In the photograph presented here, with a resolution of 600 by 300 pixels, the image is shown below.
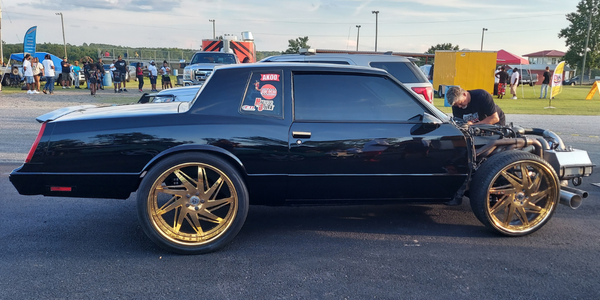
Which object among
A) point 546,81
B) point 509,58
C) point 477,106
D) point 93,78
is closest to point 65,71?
point 93,78

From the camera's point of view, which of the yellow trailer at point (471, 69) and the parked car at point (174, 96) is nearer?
the parked car at point (174, 96)

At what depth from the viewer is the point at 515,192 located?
13.5 ft

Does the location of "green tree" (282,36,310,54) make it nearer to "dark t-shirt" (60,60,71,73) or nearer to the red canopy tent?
the red canopy tent

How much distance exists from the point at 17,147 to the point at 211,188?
604 centimetres

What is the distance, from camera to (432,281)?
10.6 ft

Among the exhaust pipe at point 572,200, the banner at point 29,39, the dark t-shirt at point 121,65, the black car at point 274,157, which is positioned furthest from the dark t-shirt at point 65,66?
the exhaust pipe at point 572,200

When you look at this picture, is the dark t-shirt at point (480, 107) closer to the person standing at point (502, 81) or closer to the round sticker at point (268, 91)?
the round sticker at point (268, 91)

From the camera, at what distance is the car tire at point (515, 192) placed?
3.97 meters

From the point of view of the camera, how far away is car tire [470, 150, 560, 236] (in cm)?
397

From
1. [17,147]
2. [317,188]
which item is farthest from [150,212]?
[17,147]

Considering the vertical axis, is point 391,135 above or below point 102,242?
above

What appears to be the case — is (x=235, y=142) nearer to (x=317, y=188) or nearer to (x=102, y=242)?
(x=317, y=188)

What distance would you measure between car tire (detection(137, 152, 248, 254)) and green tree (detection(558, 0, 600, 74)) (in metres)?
71.8

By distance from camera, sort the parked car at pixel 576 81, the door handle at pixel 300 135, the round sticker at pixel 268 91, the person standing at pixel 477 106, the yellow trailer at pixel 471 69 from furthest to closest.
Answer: the parked car at pixel 576 81 < the yellow trailer at pixel 471 69 < the person standing at pixel 477 106 < the round sticker at pixel 268 91 < the door handle at pixel 300 135
